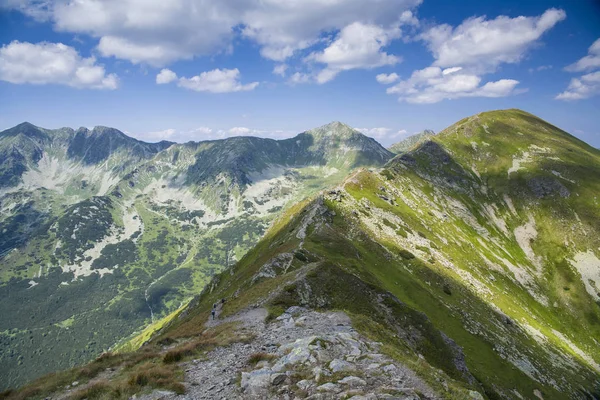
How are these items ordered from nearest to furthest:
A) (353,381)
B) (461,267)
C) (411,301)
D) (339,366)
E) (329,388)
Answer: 1. (329,388)
2. (353,381)
3. (339,366)
4. (411,301)
5. (461,267)

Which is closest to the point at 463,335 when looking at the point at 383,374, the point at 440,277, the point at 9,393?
the point at 440,277

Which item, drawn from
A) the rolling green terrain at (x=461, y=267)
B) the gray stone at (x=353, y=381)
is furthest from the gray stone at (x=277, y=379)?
the rolling green terrain at (x=461, y=267)

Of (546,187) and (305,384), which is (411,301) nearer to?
(305,384)

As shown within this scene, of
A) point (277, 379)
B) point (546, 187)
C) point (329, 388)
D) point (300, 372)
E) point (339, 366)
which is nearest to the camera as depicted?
point (329, 388)

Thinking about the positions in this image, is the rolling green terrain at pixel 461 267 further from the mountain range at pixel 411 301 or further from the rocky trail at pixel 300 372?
the rocky trail at pixel 300 372

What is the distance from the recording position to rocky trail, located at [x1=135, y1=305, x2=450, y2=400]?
58.1 feet

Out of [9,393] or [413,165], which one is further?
[413,165]

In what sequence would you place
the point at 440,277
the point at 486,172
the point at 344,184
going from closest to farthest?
the point at 440,277 < the point at 344,184 < the point at 486,172

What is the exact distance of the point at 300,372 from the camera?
1980 cm

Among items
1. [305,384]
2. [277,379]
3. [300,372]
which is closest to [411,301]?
[300,372]

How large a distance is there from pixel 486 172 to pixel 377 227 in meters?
130

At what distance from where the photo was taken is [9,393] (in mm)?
20188

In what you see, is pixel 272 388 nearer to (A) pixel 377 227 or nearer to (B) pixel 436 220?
(A) pixel 377 227

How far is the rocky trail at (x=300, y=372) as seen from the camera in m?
17.7
